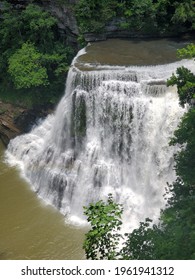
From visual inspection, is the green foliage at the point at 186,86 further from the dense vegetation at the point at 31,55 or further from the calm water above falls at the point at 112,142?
the dense vegetation at the point at 31,55

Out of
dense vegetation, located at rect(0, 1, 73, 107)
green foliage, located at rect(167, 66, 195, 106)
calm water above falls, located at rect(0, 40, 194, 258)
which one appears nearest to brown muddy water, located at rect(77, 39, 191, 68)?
calm water above falls, located at rect(0, 40, 194, 258)

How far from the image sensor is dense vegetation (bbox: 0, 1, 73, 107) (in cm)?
2406

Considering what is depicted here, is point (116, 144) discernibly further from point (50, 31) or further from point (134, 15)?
point (50, 31)

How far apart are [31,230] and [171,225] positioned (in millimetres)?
7783

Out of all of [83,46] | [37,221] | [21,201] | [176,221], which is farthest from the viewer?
[83,46]

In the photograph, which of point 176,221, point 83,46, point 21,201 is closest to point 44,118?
point 83,46

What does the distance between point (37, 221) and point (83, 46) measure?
35.5 ft

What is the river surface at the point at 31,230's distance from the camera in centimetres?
1703

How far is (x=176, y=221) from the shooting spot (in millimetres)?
12383

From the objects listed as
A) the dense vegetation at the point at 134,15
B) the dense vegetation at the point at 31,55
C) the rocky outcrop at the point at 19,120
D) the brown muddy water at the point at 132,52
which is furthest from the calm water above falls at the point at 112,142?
the rocky outcrop at the point at 19,120

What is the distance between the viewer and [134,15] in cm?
2392

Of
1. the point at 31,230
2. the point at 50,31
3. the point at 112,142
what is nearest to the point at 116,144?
the point at 112,142

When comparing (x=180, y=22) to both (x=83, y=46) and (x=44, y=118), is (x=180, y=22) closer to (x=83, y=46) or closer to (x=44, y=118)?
(x=83, y=46)

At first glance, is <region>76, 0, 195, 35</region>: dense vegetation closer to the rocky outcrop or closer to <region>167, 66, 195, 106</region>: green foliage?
the rocky outcrop
